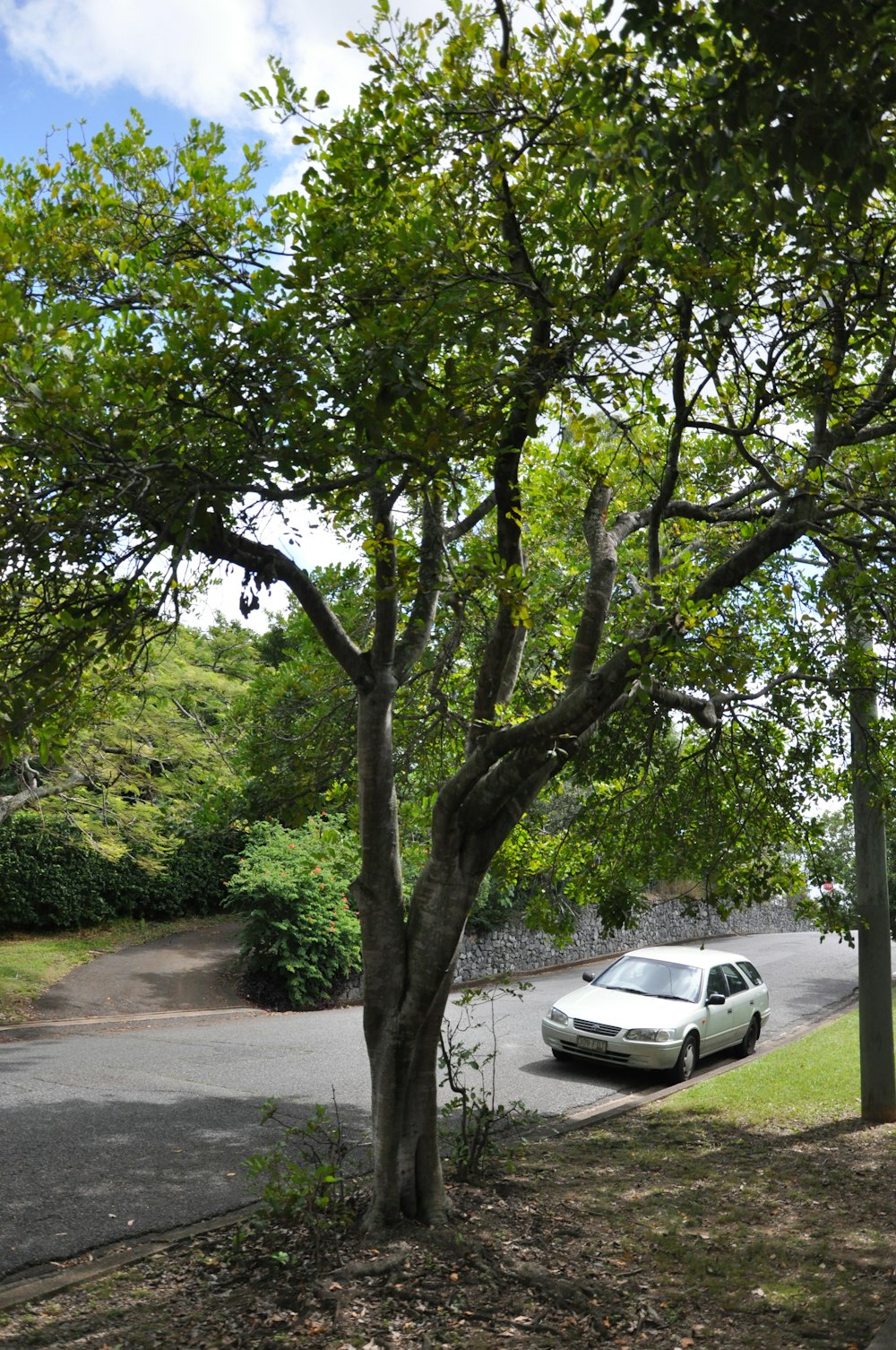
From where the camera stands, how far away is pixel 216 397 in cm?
524

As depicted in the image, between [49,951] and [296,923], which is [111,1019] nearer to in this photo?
[296,923]

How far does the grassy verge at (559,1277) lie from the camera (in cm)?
538

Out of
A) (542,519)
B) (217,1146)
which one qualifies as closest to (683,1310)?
(217,1146)

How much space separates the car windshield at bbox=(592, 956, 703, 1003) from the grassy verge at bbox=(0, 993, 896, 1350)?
227 inches

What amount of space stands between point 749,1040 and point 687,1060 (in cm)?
277

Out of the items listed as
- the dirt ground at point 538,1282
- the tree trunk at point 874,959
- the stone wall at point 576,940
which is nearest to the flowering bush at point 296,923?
the stone wall at point 576,940

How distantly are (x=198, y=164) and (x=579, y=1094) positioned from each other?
10227 mm

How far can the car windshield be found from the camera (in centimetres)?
1481

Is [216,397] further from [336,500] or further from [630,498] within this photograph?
[630,498]

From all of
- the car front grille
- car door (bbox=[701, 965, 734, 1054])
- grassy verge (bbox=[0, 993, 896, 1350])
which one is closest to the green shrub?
the car front grille

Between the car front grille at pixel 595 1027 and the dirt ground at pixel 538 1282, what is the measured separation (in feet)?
16.8

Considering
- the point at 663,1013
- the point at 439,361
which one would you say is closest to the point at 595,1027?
the point at 663,1013

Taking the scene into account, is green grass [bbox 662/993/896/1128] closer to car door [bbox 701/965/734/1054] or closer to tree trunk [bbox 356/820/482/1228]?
car door [bbox 701/965/734/1054]

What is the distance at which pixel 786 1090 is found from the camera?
1245 cm
